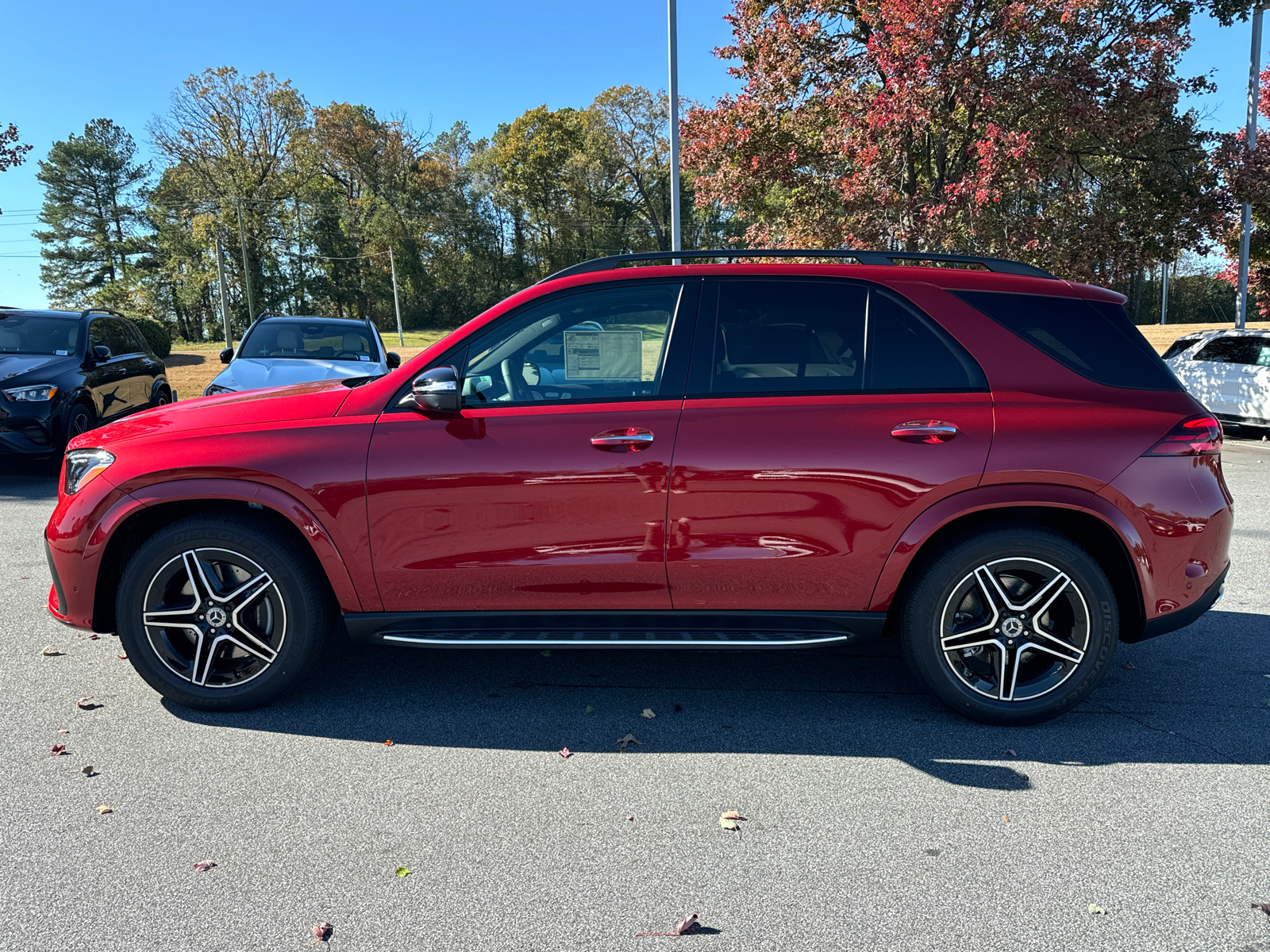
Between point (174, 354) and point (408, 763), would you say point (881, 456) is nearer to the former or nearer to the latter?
point (408, 763)

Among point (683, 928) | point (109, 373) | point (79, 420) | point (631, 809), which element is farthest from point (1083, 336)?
point (109, 373)

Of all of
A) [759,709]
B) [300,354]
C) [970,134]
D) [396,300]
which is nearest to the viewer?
A: [759,709]

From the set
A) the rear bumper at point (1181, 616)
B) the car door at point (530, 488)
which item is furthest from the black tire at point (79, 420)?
the rear bumper at point (1181, 616)

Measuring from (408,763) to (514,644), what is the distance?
1.95 ft

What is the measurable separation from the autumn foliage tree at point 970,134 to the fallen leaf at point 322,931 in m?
12.8

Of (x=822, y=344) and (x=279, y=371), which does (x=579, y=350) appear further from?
(x=279, y=371)

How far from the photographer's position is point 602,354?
12.4 ft

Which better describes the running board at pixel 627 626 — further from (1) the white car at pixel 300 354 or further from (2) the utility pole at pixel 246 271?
(2) the utility pole at pixel 246 271

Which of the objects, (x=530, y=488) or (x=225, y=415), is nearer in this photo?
(x=530, y=488)

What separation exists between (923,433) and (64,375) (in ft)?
31.7

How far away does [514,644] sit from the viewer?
352 centimetres

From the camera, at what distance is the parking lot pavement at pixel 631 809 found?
2.49 meters

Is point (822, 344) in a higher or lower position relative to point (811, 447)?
higher

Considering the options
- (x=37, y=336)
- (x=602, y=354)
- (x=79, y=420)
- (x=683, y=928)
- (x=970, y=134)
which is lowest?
(x=683, y=928)
